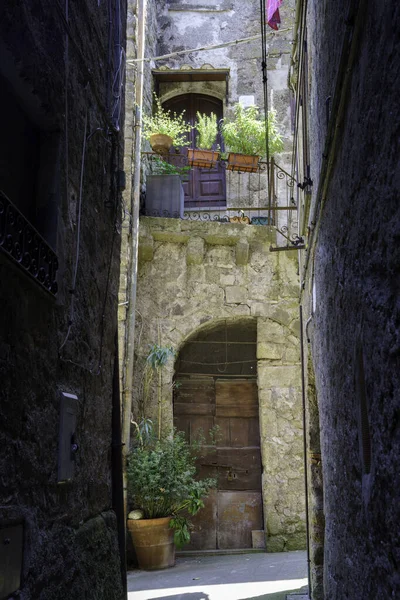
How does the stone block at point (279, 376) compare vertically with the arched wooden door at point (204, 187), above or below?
below

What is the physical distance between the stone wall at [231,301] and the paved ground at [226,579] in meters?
1.28

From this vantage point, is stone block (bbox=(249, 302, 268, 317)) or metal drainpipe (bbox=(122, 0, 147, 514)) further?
stone block (bbox=(249, 302, 268, 317))

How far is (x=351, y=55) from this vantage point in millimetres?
2625

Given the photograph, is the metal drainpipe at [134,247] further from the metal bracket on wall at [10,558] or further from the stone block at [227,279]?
the metal bracket on wall at [10,558]

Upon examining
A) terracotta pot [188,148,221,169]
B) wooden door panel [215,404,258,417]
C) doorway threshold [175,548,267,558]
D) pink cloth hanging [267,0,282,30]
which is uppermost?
pink cloth hanging [267,0,282,30]

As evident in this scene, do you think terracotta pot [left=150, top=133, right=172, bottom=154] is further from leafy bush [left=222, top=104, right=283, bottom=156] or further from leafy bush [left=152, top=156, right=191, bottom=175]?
leafy bush [left=222, top=104, right=283, bottom=156]

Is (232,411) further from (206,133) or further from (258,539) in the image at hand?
(206,133)

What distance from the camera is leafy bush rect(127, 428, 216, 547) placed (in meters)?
8.11

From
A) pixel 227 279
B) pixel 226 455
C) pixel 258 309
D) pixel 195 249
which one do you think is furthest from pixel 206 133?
pixel 226 455

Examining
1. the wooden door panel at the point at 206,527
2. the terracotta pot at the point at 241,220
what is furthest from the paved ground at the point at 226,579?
the terracotta pot at the point at 241,220

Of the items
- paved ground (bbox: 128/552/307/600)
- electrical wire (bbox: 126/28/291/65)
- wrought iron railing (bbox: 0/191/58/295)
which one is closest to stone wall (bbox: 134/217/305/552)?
paved ground (bbox: 128/552/307/600)

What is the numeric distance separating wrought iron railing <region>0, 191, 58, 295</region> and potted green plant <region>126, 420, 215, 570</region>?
5.47 m

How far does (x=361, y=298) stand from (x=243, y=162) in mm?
7645

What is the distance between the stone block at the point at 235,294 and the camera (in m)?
9.92
